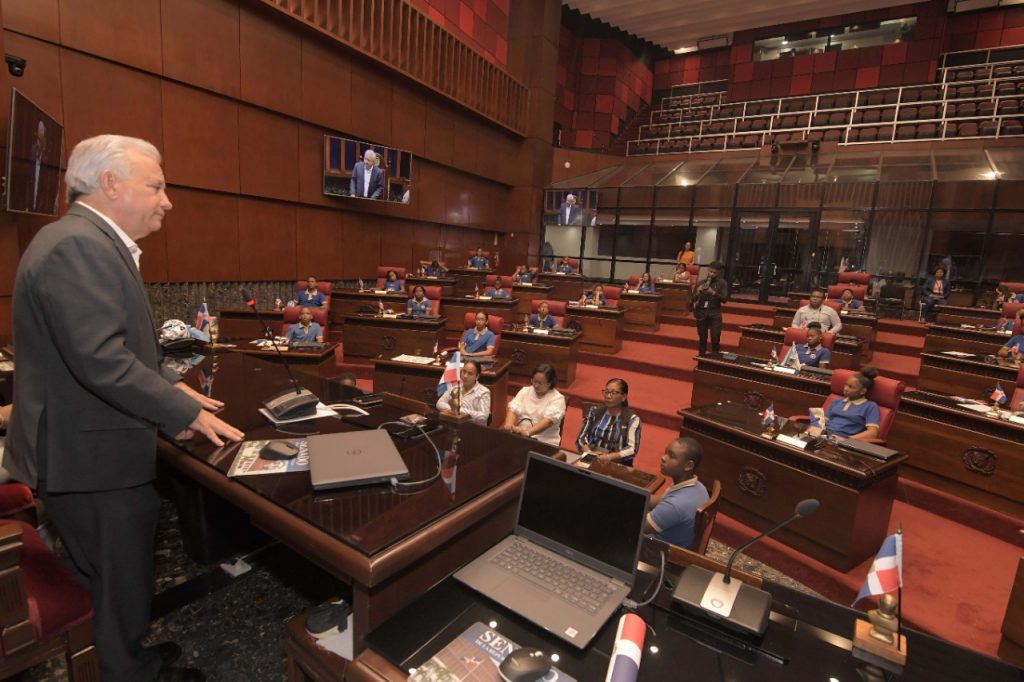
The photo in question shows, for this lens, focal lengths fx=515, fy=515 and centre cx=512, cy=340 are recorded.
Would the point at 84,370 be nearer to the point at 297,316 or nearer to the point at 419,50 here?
the point at 297,316

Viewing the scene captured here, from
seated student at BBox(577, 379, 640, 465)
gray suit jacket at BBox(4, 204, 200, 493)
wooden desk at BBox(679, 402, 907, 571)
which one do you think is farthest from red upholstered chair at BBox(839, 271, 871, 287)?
gray suit jacket at BBox(4, 204, 200, 493)

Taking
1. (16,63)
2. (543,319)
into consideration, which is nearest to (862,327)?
(543,319)

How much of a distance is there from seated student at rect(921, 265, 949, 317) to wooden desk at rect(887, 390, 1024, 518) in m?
6.03

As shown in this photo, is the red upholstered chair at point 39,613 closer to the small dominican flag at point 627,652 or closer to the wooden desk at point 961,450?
the small dominican flag at point 627,652

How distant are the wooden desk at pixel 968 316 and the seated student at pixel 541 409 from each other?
281 inches

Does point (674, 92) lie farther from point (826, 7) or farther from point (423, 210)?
point (423, 210)

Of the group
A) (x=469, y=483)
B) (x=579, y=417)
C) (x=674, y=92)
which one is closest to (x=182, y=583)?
(x=469, y=483)

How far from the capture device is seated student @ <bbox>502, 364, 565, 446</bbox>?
3670 millimetres

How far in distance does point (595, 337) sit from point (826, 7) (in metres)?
13.2

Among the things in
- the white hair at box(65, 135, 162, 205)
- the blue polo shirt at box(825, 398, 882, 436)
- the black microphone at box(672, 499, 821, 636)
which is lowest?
the blue polo shirt at box(825, 398, 882, 436)

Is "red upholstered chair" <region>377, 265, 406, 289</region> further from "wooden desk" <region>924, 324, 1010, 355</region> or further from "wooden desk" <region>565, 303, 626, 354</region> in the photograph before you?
"wooden desk" <region>924, 324, 1010, 355</region>

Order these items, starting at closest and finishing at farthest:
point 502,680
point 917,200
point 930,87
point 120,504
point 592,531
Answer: point 502,680
point 592,531
point 120,504
point 917,200
point 930,87

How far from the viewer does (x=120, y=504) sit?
139cm

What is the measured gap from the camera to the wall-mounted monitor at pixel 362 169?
8.77m
